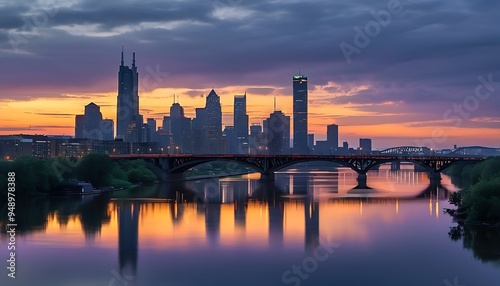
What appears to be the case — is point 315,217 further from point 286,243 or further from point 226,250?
point 226,250

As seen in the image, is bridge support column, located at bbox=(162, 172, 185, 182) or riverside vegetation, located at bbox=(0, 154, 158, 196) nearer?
riverside vegetation, located at bbox=(0, 154, 158, 196)

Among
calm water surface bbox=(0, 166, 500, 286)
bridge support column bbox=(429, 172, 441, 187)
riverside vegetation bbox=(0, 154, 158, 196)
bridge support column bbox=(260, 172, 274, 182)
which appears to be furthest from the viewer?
bridge support column bbox=(260, 172, 274, 182)

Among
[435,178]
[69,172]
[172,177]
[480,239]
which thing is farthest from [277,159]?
[480,239]

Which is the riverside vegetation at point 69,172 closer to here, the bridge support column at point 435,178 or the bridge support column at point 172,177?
the bridge support column at point 172,177

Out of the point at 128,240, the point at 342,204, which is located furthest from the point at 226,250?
the point at 342,204

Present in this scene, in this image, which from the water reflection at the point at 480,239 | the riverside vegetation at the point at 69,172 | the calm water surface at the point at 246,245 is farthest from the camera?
the riverside vegetation at the point at 69,172

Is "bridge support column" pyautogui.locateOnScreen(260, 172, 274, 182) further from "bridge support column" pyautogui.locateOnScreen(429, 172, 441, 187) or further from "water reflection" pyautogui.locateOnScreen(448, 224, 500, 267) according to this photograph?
"water reflection" pyautogui.locateOnScreen(448, 224, 500, 267)

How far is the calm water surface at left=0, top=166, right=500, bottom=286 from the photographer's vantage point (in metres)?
33.5

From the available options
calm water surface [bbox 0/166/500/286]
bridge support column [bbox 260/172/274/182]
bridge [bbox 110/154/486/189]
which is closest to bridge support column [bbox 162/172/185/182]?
bridge [bbox 110/154/486/189]

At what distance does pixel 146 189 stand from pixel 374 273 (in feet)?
199

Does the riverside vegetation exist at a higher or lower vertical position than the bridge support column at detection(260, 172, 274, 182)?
higher

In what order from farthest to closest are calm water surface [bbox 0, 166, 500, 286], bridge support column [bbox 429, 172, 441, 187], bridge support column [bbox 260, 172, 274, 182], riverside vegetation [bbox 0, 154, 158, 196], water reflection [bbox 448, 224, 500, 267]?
1. bridge support column [bbox 260, 172, 274, 182]
2. bridge support column [bbox 429, 172, 441, 187]
3. riverside vegetation [bbox 0, 154, 158, 196]
4. water reflection [bbox 448, 224, 500, 267]
5. calm water surface [bbox 0, 166, 500, 286]

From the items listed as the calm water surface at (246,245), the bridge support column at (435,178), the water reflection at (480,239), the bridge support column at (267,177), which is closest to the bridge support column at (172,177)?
the bridge support column at (267,177)

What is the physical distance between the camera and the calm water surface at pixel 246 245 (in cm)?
3350
